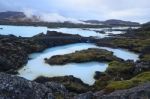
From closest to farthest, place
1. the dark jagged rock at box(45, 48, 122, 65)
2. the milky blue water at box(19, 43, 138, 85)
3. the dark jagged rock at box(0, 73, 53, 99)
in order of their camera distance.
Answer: the dark jagged rock at box(0, 73, 53, 99)
the milky blue water at box(19, 43, 138, 85)
the dark jagged rock at box(45, 48, 122, 65)

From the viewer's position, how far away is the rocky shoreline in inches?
1024

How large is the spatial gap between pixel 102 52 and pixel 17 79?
91549 millimetres

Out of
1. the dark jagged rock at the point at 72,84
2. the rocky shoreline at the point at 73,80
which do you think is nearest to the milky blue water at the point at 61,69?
the rocky shoreline at the point at 73,80

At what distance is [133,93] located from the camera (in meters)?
31.5

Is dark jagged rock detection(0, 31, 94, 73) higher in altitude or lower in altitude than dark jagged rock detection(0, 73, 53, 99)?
lower

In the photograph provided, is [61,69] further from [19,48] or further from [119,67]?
[19,48]

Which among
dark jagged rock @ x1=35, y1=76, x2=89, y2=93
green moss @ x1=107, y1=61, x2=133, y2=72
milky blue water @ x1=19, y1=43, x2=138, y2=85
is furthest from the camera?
green moss @ x1=107, y1=61, x2=133, y2=72

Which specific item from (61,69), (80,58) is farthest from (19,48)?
(61,69)

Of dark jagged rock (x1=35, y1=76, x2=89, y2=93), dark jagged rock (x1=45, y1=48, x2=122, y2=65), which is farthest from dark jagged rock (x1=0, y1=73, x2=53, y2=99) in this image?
dark jagged rock (x1=45, y1=48, x2=122, y2=65)

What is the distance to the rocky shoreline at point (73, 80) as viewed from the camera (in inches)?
1024

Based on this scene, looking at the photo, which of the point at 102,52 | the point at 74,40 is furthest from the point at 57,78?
the point at 74,40

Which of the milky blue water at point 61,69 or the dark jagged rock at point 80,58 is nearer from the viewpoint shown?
the milky blue water at point 61,69

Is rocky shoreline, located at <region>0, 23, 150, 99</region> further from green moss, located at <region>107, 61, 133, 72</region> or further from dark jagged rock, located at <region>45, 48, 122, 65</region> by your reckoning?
dark jagged rock, located at <region>45, 48, 122, 65</region>

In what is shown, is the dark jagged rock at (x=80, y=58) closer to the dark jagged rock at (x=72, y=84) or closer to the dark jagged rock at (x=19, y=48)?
the dark jagged rock at (x=19, y=48)
